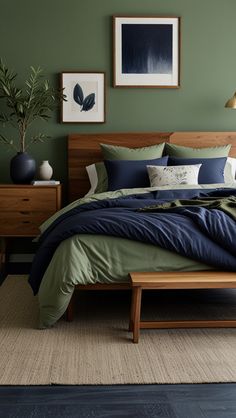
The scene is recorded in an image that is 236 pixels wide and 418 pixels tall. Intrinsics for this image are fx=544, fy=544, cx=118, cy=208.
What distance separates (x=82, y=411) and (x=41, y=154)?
3.57 meters

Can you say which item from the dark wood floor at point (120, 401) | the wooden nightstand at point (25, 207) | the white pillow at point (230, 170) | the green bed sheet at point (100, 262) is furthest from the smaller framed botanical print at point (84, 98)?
the dark wood floor at point (120, 401)

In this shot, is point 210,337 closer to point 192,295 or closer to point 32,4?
point 192,295

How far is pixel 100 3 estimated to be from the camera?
531cm

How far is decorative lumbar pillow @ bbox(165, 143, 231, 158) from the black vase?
4.28 ft

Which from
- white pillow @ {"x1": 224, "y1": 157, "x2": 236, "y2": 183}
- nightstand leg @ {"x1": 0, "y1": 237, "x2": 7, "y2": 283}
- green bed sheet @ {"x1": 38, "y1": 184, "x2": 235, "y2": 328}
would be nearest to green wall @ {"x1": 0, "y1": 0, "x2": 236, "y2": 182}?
white pillow @ {"x1": 224, "y1": 157, "x2": 236, "y2": 183}

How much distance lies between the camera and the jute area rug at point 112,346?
2562mm

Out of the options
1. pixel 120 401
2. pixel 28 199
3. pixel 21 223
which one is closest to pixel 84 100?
pixel 28 199

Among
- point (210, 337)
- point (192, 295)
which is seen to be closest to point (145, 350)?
point (210, 337)

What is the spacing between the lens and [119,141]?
5.33m

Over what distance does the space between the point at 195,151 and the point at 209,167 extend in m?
0.27

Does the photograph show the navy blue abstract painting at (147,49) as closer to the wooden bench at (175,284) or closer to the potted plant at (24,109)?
the potted plant at (24,109)

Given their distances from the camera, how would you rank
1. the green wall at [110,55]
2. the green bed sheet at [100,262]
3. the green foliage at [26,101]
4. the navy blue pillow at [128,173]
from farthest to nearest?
the green wall at [110,55] → the green foliage at [26,101] → the navy blue pillow at [128,173] → the green bed sheet at [100,262]

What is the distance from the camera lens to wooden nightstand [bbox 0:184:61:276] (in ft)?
16.1

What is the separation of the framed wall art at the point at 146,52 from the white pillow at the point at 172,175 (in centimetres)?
103
